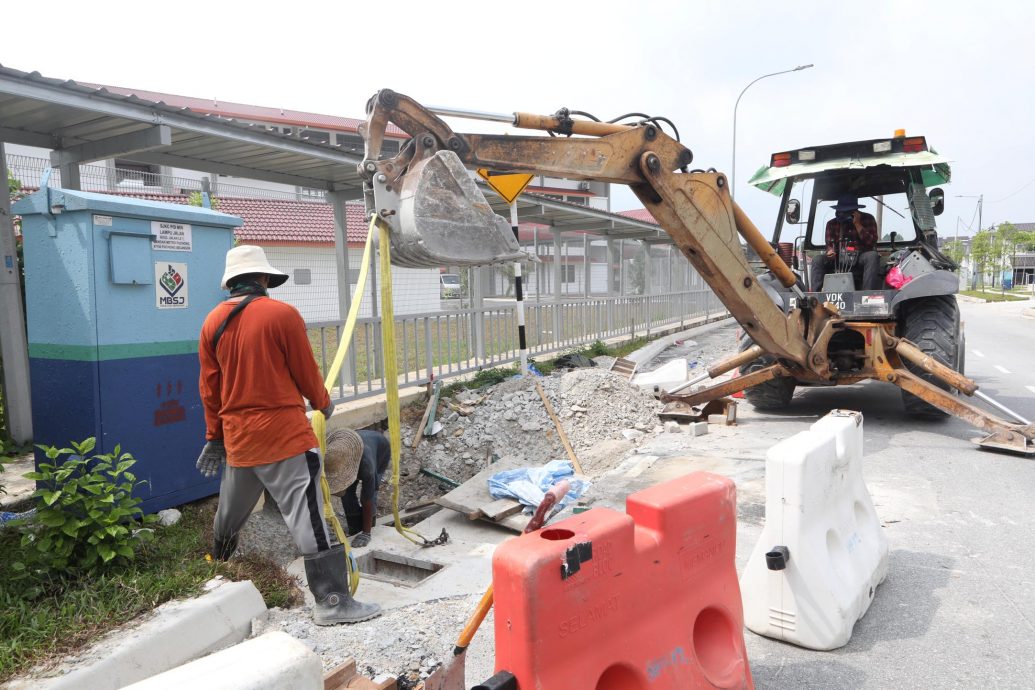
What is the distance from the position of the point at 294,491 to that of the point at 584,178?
111 inches

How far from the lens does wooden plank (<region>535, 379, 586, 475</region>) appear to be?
729 centimetres

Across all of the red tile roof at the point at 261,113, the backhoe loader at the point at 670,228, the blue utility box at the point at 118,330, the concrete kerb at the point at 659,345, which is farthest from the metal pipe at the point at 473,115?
the red tile roof at the point at 261,113

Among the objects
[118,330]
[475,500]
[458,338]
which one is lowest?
[475,500]

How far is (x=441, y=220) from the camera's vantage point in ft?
11.7

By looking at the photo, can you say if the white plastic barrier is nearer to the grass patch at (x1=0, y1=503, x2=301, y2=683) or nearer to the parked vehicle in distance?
the grass patch at (x1=0, y1=503, x2=301, y2=683)

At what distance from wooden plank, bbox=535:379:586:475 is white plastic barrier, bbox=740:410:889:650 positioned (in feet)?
11.7

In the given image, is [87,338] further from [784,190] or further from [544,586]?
[784,190]

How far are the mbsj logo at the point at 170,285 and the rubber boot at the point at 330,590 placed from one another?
219 cm

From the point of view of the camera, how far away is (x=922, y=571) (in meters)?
4.19

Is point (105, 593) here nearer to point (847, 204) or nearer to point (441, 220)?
point (441, 220)

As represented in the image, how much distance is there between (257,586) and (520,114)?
322 centimetres

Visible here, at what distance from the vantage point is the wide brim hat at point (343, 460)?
512cm

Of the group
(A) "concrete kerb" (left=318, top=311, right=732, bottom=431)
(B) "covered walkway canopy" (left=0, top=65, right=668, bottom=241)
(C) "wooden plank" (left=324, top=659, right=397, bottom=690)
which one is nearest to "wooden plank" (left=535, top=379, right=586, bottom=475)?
(A) "concrete kerb" (left=318, top=311, right=732, bottom=431)

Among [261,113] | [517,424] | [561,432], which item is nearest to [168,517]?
[517,424]
